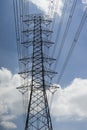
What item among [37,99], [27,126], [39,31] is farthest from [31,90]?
[39,31]

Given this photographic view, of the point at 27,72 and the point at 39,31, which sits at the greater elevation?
the point at 39,31

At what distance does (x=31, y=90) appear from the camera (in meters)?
59.3

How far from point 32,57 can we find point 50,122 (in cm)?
1087

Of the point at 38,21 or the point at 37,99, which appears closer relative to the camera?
the point at 37,99

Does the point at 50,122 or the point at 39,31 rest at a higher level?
the point at 39,31

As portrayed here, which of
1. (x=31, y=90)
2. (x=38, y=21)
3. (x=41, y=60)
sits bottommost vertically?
(x=31, y=90)

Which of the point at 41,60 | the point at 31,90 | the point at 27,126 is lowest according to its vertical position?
the point at 27,126

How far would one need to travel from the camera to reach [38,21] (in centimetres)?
6353

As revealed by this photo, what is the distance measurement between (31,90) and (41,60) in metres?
4.89

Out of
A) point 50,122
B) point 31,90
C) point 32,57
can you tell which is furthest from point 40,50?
point 50,122

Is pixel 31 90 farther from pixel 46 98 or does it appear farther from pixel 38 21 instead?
pixel 38 21

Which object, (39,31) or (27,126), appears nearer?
(27,126)

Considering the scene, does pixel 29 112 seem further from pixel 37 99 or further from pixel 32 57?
pixel 32 57

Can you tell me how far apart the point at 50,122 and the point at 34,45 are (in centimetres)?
1285
